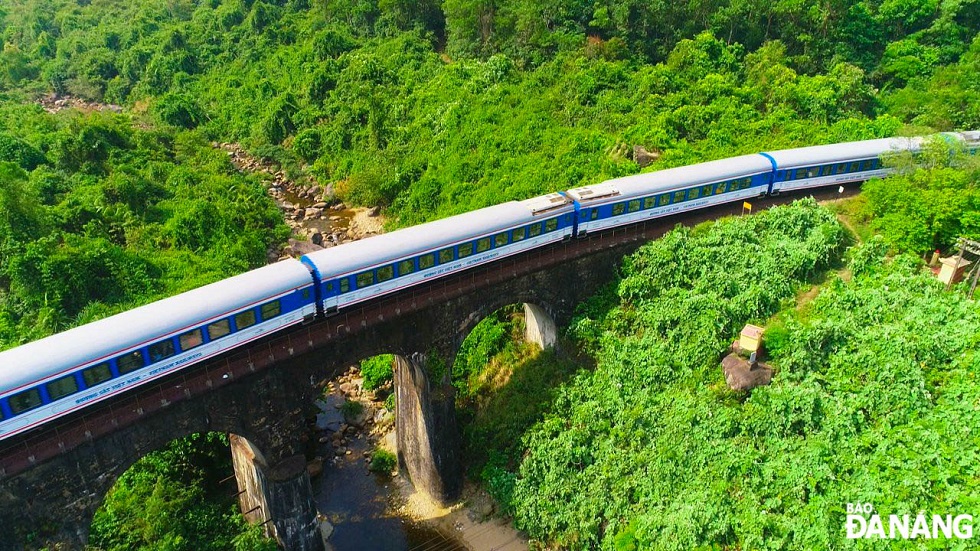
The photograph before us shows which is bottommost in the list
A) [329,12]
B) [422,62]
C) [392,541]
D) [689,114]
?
[392,541]

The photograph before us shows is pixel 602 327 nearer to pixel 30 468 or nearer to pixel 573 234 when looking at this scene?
pixel 573 234

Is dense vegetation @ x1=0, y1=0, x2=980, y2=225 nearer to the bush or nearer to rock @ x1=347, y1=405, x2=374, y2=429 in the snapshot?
the bush

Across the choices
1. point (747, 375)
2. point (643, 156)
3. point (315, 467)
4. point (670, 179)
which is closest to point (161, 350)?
point (315, 467)

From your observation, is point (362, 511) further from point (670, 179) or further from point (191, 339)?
point (670, 179)

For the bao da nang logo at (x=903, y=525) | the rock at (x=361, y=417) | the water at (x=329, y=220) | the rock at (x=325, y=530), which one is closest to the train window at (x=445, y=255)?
the rock at (x=361, y=417)

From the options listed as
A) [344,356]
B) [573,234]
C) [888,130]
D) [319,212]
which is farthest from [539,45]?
[344,356]

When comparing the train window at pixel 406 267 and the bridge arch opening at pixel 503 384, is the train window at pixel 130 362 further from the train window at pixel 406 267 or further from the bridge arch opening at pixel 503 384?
the bridge arch opening at pixel 503 384
